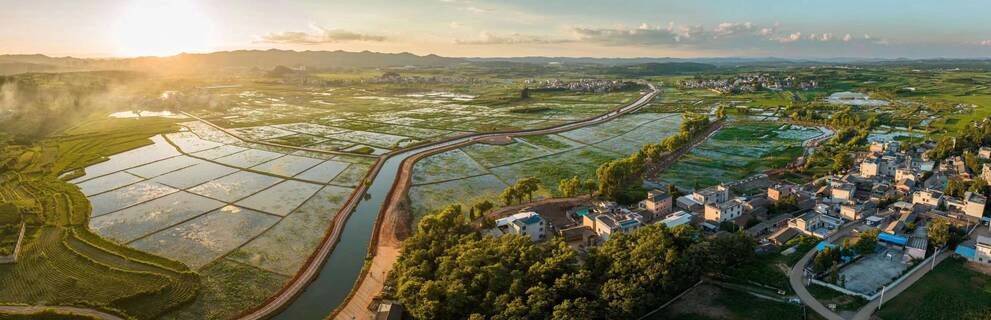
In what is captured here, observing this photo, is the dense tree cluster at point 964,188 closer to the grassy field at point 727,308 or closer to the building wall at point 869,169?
the building wall at point 869,169

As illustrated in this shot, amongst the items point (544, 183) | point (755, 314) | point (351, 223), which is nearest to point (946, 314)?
point (755, 314)

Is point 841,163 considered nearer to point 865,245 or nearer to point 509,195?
point 865,245

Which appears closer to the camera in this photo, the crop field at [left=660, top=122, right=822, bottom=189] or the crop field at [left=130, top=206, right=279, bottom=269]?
the crop field at [left=130, top=206, right=279, bottom=269]

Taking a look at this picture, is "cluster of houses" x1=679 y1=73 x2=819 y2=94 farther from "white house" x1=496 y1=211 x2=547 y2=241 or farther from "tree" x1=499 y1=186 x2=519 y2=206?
"white house" x1=496 y1=211 x2=547 y2=241

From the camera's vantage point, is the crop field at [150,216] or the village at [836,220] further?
the crop field at [150,216]

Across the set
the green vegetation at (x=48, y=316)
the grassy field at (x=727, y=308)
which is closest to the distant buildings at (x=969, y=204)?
the grassy field at (x=727, y=308)

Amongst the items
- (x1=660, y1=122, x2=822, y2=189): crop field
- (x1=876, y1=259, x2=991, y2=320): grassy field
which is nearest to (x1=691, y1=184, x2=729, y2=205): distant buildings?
(x1=660, y1=122, x2=822, y2=189): crop field
